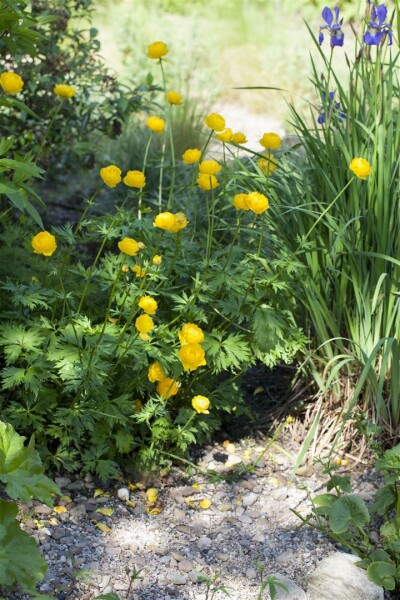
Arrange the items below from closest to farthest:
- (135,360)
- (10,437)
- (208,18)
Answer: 1. (10,437)
2. (135,360)
3. (208,18)

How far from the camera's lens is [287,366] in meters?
3.26

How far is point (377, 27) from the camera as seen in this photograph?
2729mm

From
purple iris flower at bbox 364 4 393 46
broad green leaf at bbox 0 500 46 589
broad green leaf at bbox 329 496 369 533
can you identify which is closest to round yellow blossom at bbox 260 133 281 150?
purple iris flower at bbox 364 4 393 46

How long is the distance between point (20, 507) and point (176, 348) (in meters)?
0.69

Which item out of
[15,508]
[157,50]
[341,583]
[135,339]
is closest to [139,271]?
[135,339]

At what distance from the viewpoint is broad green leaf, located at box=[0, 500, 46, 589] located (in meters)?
1.85

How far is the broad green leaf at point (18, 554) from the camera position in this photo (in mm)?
1847

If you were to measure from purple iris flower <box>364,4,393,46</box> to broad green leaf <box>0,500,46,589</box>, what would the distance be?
190 cm

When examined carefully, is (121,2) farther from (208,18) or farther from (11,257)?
(11,257)

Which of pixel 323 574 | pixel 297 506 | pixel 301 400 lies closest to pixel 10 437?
pixel 323 574

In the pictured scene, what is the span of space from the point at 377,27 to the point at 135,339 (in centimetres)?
136

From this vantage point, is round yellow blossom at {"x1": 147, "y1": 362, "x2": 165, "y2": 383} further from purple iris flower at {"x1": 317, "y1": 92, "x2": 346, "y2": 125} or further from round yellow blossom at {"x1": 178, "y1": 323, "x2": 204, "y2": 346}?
purple iris flower at {"x1": 317, "y1": 92, "x2": 346, "y2": 125}

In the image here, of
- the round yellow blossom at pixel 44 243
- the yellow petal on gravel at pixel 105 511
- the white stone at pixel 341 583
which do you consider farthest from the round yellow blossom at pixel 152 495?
the round yellow blossom at pixel 44 243

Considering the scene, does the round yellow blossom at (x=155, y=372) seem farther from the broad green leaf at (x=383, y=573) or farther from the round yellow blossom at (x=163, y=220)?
the broad green leaf at (x=383, y=573)
